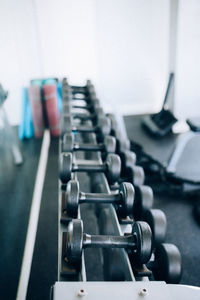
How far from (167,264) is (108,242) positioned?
195 millimetres

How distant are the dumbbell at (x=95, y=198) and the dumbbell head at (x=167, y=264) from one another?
0.17 metres

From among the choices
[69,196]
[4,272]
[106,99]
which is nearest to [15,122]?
[106,99]

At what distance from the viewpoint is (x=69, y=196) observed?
938 mm

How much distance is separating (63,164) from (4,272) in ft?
2.56

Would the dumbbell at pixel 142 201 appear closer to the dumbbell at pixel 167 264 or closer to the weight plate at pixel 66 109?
the dumbbell at pixel 167 264

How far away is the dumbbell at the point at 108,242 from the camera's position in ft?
2.49

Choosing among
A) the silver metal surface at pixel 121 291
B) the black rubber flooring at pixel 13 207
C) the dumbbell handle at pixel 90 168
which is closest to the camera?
the silver metal surface at pixel 121 291

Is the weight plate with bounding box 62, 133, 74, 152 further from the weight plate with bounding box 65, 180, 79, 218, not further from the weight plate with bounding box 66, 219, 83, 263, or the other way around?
the weight plate with bounding box 66, 219, 83, 263

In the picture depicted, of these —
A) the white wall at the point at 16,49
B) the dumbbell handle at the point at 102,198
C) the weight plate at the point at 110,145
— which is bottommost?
the dumbbell handle at the point at 102,198

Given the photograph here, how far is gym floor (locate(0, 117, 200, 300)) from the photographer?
4.71 ft

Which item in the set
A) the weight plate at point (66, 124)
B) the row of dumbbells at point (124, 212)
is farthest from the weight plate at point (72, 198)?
the weight plate at point (66, 124)

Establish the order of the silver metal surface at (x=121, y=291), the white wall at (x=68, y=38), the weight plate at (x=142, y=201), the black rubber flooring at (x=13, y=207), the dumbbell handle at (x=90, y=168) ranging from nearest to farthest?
the silver metal surface at (x=121, y=291) → the weight plate at (x=142, y=201) → the dumbbell handle at (x=90, y=168) → the black rubber flooring at (x=13, y=207) → the white wall at (x=68, y=38)

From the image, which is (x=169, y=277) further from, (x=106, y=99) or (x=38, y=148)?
(x=106, y=99)

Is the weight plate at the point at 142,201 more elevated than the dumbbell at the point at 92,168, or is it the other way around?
the dumbbell at the point at 92,168
